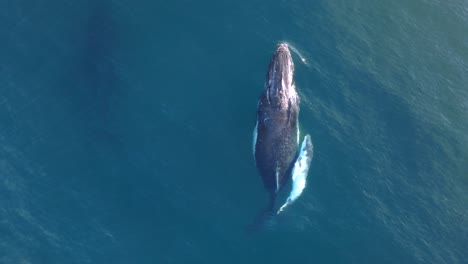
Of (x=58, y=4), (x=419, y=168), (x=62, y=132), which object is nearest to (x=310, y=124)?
(x=419, y=168)

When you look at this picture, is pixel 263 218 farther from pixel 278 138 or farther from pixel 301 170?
pixel 278 138

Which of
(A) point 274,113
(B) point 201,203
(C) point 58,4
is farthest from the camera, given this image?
(C) point 58,4

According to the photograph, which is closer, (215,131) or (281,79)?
(215,131)

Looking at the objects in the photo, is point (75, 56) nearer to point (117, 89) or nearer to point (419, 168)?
point (117, 89)

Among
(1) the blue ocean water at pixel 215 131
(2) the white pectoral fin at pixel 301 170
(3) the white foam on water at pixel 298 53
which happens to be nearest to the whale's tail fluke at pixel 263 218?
(1) the blue ocean water at pixel 215 131

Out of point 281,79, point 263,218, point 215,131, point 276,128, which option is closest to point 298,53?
point 281,79

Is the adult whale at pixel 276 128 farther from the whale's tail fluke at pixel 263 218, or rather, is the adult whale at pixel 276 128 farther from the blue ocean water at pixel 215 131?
the blue ocean water at pixel 215 131
